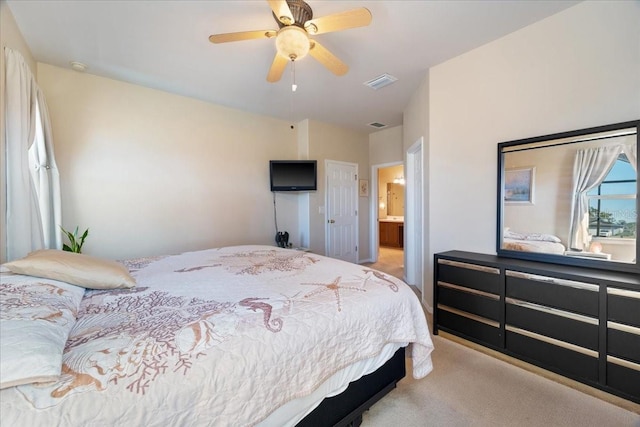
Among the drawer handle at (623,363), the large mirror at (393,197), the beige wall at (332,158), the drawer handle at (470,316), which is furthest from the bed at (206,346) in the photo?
the large mirror at (393,197)

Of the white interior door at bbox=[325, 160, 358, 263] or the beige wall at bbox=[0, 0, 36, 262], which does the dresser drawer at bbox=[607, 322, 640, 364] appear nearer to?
the white interior door at bbox=[325, 160, 358, 263]

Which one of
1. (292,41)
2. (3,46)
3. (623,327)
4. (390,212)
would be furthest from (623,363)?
(390,212)

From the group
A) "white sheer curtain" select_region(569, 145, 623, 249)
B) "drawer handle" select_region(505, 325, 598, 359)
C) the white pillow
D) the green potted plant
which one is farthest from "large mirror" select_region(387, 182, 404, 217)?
the white pillow

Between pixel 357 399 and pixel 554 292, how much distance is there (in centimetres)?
155

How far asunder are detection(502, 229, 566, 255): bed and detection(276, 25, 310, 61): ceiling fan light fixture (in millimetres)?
2247

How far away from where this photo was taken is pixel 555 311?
1772mm

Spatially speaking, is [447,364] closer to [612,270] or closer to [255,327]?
[612,270]

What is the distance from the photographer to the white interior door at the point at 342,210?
4719 millimetres

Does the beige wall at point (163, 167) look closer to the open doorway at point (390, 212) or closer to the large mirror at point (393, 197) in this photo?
the open doorway at point (390, 212)

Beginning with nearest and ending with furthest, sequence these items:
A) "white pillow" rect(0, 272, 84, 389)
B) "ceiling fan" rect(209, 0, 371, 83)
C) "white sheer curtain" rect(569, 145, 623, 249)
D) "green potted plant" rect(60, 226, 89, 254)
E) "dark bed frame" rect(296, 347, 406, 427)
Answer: "white pillow" rect(0, 272, 84, 389) < "dark bed frame" rect(296, 347, 406, 427) < "ceiling fan" rect(209, 0, 371, 83) < "white sheer curtain" rect(569, 145, 623, 249) < "green potted plant" rect(60, 226, 89, 254)

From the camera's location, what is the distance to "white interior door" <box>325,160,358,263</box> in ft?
15.5

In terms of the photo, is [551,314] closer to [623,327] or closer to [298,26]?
[623,327]

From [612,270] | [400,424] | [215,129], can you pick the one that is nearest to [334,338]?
[400,424]

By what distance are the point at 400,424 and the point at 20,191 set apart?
2.91m
